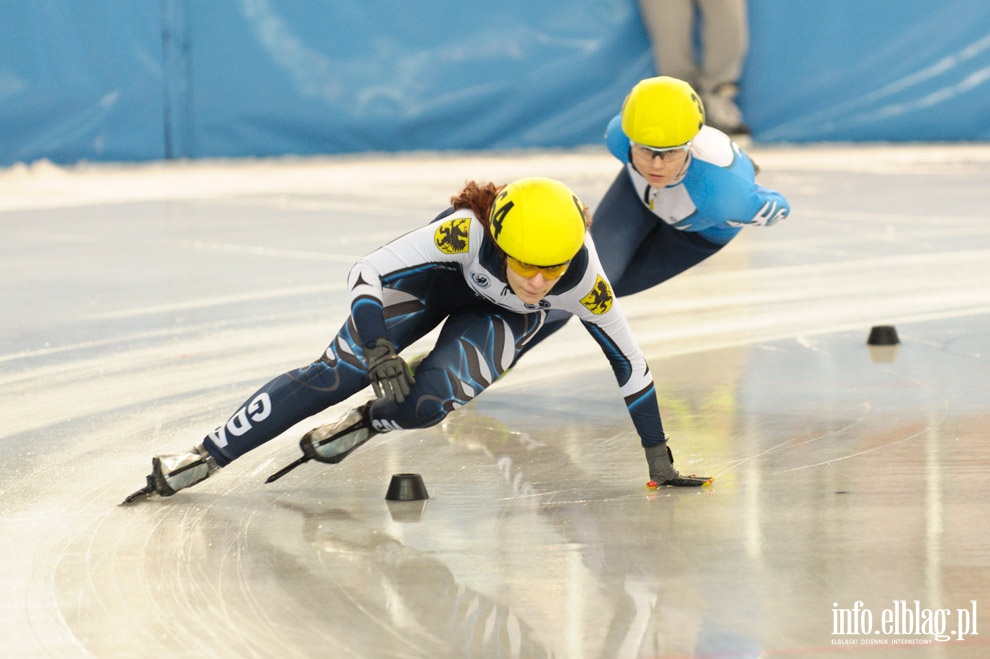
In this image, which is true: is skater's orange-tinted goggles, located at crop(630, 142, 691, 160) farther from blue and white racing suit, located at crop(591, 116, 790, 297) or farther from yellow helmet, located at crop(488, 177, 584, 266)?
yellow helmet, located at crop(488, 177, 584, 266)

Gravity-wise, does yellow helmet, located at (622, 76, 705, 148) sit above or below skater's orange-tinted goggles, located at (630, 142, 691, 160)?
above

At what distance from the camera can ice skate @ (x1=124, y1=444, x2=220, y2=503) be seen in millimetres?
3535

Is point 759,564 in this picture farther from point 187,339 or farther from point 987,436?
point 187,339

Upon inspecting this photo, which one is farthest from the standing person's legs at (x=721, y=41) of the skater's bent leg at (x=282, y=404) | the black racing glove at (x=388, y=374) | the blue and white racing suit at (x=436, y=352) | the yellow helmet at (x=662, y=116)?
the black racing glove at (x=388, y=374)

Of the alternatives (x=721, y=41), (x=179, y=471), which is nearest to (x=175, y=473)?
(x=179, y=471)

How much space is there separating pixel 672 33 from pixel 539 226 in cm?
1181

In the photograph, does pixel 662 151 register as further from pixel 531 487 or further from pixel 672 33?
pixel 672 33

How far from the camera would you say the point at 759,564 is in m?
3.02

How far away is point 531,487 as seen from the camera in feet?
12.1

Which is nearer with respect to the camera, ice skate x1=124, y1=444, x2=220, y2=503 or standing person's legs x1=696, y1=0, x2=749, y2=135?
ice skate x1=124, y1=444, x2=220, y2=503

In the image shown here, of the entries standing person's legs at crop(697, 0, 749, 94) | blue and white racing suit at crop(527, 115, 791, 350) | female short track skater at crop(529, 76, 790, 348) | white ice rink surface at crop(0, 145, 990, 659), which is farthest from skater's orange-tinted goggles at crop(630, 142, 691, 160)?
standing person's legs at crop(697, 0, 749, 94)

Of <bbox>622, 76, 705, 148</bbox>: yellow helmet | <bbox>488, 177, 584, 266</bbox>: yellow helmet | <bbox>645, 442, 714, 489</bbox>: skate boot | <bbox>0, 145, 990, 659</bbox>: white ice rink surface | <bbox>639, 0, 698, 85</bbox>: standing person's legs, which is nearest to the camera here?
<bbox>0, 145, 990, 659</bbox>: white ice rink surface

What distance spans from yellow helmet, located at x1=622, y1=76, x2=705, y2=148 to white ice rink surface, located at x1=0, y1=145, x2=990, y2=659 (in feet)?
2.92

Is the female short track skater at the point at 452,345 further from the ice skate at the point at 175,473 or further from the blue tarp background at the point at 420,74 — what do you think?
the blue tarp background at the point at 420,74
